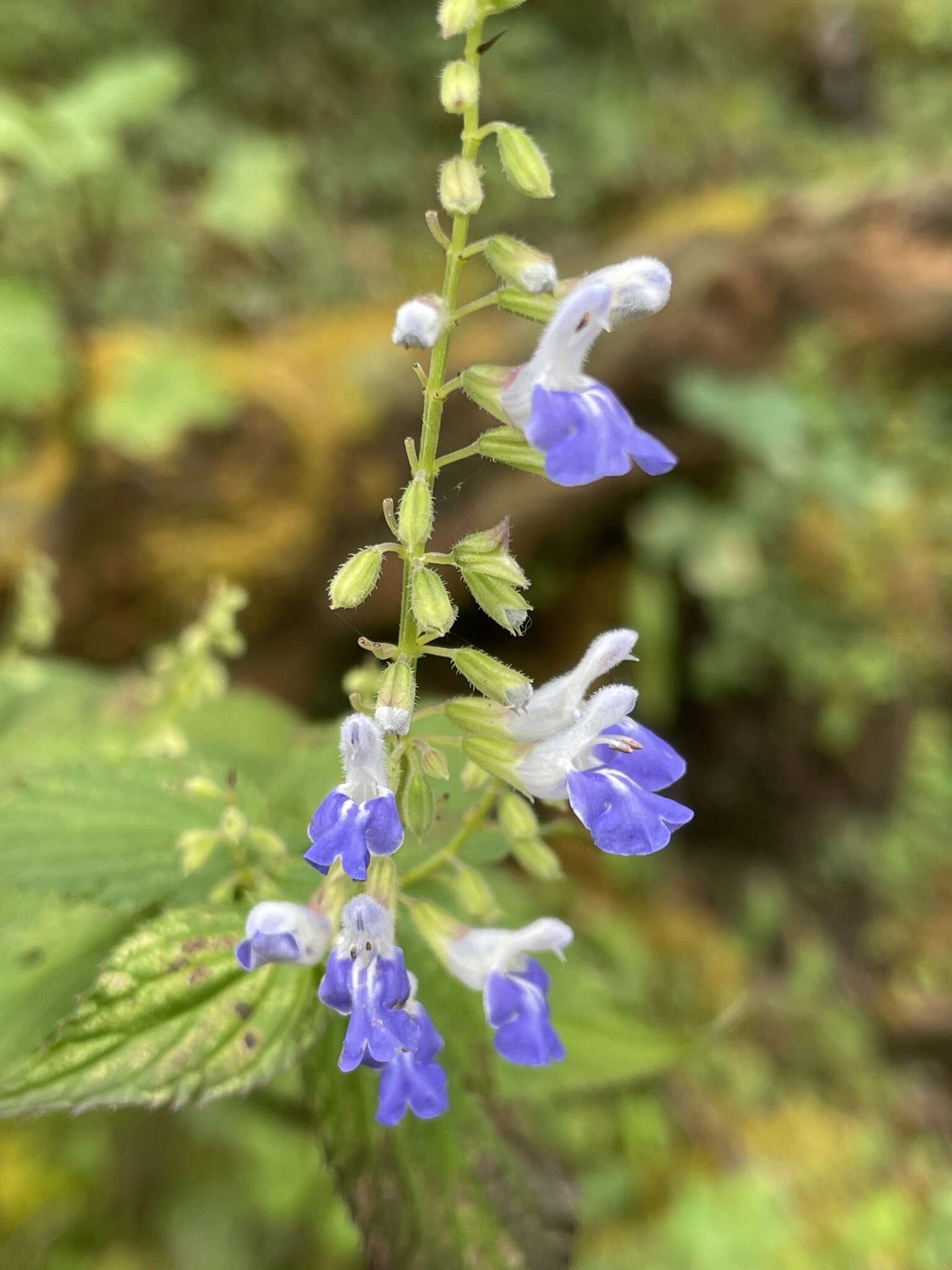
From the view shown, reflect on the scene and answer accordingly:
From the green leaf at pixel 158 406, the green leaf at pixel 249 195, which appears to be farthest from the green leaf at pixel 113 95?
the green leaf at pixel 158 406

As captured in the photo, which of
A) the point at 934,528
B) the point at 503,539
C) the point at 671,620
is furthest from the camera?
the point at 934,528

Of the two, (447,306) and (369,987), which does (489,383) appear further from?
(369,987)

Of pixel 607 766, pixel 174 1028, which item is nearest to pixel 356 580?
pixel 607 766

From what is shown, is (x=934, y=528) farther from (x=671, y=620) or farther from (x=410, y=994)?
(x=410, y=994)

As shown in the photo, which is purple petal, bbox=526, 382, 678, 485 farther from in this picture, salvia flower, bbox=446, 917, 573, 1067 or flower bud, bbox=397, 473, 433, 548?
salvia flower, bbox=446, 917, 573, 1067

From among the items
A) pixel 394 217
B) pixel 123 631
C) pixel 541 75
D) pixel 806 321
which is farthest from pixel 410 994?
pixel 541 75

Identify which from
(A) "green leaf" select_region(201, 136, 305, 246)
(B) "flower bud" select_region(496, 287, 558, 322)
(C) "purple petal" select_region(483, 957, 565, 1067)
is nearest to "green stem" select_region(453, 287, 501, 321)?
(B) "flower bud" select_region(496, 287, 558, 322)
